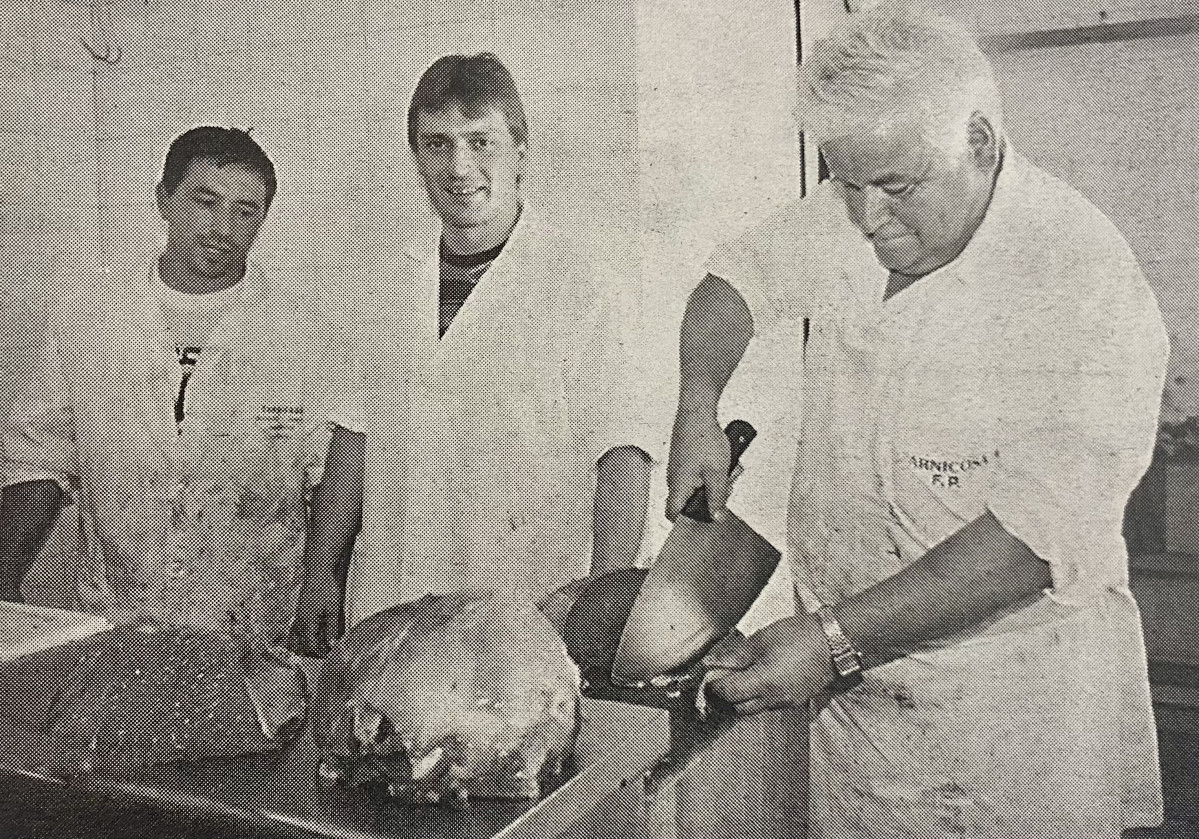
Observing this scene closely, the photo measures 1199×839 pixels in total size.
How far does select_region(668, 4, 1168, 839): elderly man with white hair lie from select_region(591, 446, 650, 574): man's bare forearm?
31cm

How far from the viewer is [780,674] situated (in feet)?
6.27

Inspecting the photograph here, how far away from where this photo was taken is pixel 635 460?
2.23 metres

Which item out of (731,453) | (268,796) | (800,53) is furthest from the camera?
(731,453)

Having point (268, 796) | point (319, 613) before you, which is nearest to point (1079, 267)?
point (268, 796)

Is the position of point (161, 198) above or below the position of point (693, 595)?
above

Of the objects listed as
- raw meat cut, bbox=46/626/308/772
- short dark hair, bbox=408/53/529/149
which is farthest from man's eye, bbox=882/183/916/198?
raw meat cut, bbox=46/626/308/772

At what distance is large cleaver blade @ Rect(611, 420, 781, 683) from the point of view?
2.06 m

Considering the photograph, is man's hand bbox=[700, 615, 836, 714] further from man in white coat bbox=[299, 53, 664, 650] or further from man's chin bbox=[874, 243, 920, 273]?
man's chin bbox=[874, 243, 920, 273]

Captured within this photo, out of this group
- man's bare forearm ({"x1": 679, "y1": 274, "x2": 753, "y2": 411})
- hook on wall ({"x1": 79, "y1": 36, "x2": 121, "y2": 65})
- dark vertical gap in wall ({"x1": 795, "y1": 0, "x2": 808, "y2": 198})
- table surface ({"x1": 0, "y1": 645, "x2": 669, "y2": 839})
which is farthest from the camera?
hook on wall ({"x1": 79, "y1": 36, "x2": 121, "y2": 65})

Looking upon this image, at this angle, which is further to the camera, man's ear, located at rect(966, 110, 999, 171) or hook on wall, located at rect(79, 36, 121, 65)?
hook on wall, located at rect(79, 36, 121, 65)

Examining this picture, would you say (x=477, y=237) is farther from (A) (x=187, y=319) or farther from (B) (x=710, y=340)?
(A) (x=187, y=319)

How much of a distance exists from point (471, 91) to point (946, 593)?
138cm

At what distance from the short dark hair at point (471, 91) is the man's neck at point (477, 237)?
0.54ft

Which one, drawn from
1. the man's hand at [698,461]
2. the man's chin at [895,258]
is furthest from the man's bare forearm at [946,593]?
the man's chin at [895,258]
